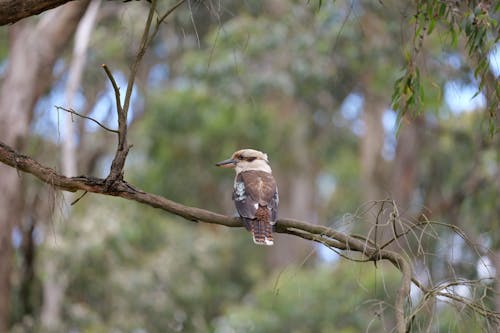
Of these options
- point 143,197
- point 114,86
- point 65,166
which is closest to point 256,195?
point 143,197

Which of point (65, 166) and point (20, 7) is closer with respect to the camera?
point (20, 7)

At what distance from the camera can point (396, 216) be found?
12.1 ft

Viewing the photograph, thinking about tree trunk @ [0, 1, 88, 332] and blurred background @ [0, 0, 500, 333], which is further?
blurred background @ [0, 0, 500, 333]

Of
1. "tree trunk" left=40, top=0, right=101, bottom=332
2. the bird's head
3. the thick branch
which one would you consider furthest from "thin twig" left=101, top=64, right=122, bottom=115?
"tree trunk" left=40, top=0, right=101, bottom=332

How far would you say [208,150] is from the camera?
46.6 feet

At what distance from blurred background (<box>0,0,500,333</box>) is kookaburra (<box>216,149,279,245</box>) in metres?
1.68

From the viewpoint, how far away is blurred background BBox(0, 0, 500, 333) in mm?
9938

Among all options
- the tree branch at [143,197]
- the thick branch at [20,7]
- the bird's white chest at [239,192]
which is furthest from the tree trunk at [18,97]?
the tree branch at [143,197]

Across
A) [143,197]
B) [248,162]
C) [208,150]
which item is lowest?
[143,197]

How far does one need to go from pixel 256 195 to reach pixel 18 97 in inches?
154

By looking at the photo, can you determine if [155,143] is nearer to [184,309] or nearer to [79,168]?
[79,168]

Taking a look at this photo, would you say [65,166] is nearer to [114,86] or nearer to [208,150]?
[208,150]

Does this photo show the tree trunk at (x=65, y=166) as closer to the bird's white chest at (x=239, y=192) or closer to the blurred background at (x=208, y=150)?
the blurred background at (x=208, y=150)

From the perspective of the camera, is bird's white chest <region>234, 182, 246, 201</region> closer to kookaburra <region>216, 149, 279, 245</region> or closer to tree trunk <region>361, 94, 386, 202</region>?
kookaburra <region>216, 149, 279, 245</region>
